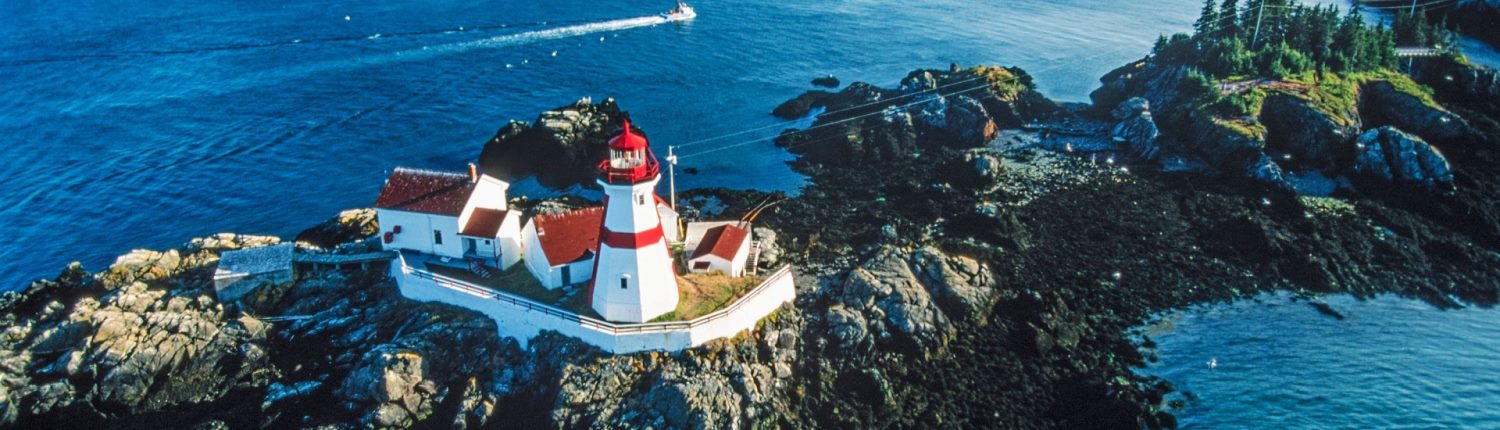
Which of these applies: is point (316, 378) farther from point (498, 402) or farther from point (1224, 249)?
point (1224, 249)

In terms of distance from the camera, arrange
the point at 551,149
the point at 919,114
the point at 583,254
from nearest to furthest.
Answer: the point at 583,254 → the point at 551,149 → the point at 919,114

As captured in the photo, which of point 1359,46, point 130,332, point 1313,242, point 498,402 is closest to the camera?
point 498,402

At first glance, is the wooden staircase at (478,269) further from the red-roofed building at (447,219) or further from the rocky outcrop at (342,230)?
the rocky outcrop at (342,230)

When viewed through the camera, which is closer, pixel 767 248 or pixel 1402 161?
pixel 767 248

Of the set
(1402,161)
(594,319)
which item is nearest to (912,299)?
(594,319)

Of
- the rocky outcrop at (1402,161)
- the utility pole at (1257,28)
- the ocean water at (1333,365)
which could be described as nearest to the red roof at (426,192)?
the ocean water at (1333,365)

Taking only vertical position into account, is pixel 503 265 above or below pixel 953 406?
above

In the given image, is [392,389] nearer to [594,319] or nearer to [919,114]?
[594,319]

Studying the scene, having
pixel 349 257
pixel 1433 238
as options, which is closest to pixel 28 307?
pixel 349 257
